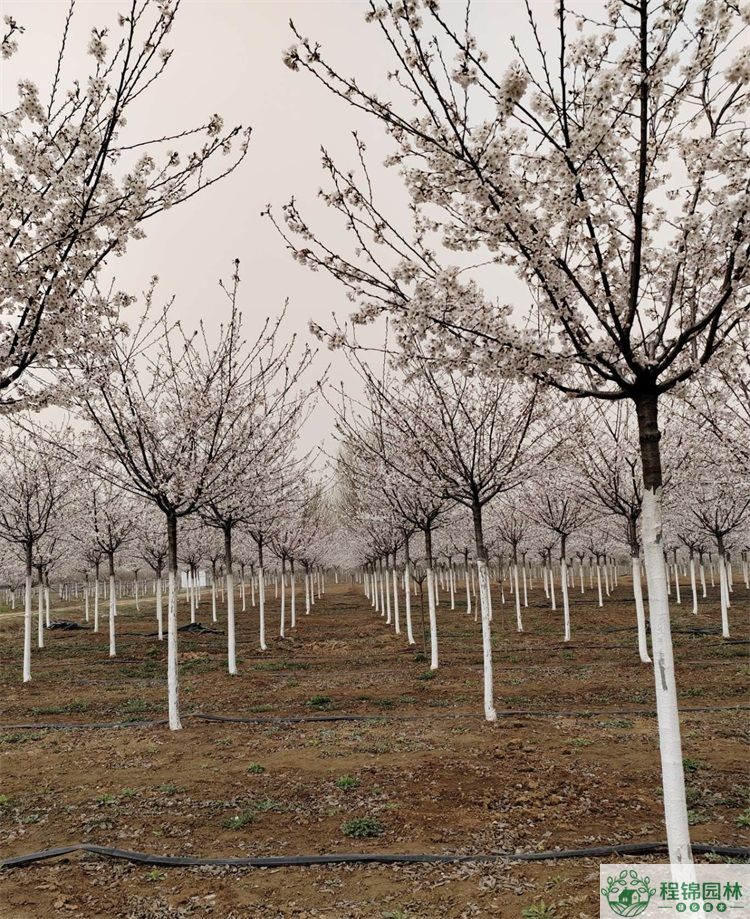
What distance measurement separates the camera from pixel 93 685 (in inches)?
647

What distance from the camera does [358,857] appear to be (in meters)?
5.86

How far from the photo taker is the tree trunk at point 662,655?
13.5 feet

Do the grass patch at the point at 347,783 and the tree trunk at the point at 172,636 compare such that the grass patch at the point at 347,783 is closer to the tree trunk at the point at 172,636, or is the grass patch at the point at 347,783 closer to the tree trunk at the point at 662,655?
the tree trunk at the point at 172,636

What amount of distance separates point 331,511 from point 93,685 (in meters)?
39.2

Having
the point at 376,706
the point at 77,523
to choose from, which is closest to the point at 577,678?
the point at 376,706

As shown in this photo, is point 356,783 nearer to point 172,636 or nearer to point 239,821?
point 239,821

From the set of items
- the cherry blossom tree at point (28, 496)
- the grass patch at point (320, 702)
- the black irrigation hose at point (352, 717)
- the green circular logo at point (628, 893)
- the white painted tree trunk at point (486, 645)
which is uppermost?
the cherry blossom tree at point (28, 496)

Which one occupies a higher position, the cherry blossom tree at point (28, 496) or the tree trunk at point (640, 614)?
the cherry blossom tree at point (28, 496)

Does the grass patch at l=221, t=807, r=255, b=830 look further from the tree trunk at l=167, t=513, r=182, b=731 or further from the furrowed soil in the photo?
the tree trunk at l=167, t=513, r=182, b=731

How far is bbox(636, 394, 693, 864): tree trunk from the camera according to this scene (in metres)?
4.10

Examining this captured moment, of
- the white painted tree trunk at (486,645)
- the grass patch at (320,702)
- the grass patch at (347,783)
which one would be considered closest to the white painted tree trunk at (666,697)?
the grass patch at (347,783)

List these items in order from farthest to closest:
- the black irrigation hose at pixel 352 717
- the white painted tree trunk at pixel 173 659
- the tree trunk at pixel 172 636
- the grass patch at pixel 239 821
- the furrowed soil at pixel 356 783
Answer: the black irrigation hose at pixel 352 717, the tree trunk at pixel 172 636, the white painted tree trunk at pixel 173 659, the grass patch at pixel 239 821, the furrowed soil at pixel 356 783

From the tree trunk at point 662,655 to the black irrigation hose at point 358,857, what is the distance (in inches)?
67.2

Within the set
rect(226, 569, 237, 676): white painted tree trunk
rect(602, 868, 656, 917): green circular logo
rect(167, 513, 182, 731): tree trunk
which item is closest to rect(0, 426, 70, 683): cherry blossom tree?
rect(226, 569, 237, 676): white painted tree trunk
